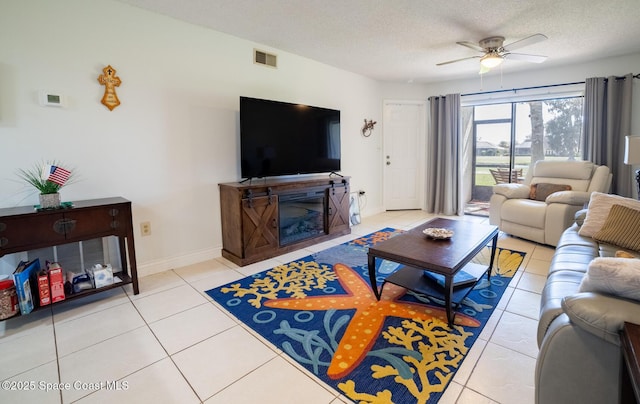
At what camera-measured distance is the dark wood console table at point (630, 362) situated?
76cm

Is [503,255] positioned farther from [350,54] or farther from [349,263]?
[350,54]

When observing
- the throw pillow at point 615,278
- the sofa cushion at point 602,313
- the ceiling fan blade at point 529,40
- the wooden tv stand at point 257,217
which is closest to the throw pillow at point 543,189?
the ceiling fan blade at point 529,40

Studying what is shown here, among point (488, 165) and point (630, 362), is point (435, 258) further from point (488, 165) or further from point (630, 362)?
point (488, 165)

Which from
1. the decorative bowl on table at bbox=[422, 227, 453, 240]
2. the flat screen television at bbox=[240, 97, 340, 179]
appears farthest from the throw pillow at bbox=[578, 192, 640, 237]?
the flat screen television at bbox=[240, 97, 340, 179]

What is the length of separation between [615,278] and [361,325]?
1.32 meters

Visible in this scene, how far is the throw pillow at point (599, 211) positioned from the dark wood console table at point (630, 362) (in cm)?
168

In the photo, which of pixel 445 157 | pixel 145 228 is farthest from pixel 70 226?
pixel 445 157

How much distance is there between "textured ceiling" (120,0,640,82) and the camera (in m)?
2.58

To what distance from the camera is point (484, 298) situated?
235 cm

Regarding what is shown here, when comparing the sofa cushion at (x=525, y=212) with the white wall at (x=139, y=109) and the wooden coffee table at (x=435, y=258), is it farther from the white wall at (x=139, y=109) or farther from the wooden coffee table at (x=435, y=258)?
the white wall at (x=139, y=109)

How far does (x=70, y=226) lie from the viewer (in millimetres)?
2107

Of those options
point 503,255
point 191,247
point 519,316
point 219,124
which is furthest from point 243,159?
point 503,255

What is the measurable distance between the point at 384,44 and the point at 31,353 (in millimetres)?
4022

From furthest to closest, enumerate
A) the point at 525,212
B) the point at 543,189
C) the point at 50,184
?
the point at 543,189
the point at 525,212
the point at 50,184
